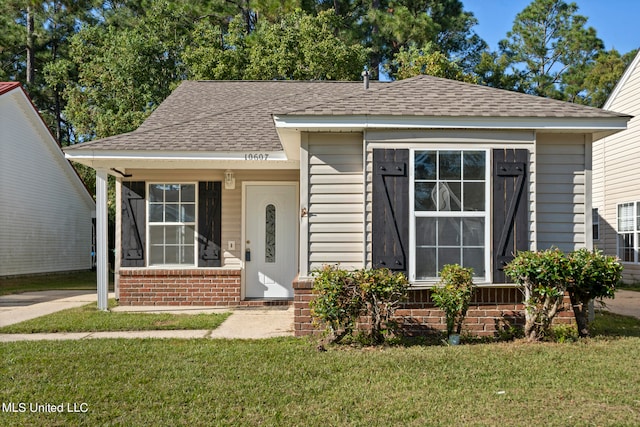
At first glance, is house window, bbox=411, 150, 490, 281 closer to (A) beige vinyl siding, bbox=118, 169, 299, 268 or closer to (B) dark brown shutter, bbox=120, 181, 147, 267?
(A) beige vinyl siding, bbox=118, 169, 299, 268

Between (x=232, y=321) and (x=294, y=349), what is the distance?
90.1 inches

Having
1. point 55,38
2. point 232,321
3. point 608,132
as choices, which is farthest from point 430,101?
point 55,38

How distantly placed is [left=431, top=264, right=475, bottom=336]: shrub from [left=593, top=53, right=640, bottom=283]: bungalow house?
10152mm

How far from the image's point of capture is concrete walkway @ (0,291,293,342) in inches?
283

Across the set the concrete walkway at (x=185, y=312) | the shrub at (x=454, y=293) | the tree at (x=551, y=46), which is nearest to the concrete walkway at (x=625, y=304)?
the shrub at (x=454, y=293)

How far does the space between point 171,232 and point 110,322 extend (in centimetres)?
250

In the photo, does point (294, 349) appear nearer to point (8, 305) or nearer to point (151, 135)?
point (151, 135)

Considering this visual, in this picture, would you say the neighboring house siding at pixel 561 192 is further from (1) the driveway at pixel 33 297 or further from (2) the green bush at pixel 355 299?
(1) the driveway at pixel 33 297

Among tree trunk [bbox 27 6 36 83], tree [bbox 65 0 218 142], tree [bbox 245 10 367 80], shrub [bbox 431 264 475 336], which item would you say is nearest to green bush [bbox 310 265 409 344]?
shrub [bbox 431 264 475 336]

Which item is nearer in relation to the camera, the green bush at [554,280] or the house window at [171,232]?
the green bush at [554,280]

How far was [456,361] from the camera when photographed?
5.71 metres

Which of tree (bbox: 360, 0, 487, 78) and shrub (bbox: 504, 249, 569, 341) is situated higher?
tree (bbox: 360, 0, 487, 78)

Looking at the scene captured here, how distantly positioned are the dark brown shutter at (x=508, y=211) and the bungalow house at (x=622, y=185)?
31.0 ft

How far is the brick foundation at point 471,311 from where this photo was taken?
6945mm
